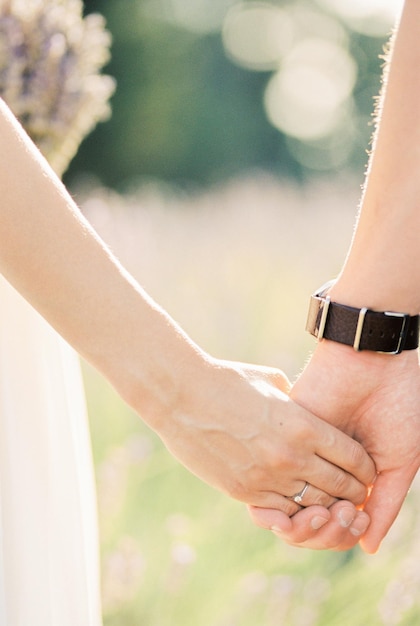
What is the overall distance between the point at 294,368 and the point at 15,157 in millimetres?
1542

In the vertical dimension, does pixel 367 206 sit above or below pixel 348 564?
above

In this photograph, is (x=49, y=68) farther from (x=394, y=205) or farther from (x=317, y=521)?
(x=317, y=521)

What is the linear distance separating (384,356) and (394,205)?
29 centimetres

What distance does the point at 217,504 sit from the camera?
2.24 m

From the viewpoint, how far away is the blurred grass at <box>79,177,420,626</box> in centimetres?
200

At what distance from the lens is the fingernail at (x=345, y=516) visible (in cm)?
155

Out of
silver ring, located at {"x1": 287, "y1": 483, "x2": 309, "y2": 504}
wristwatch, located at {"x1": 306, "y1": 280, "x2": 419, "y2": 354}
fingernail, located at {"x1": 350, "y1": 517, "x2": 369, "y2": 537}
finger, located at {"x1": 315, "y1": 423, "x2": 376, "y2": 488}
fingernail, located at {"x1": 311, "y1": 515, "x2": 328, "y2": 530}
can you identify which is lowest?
fingernail, located at {"x1": 350, "y1": 517, "x2": 369, "y2": 537}

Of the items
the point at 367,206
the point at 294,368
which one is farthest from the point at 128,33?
the point at 367,206

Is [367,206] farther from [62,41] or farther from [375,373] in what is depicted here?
[62,41]

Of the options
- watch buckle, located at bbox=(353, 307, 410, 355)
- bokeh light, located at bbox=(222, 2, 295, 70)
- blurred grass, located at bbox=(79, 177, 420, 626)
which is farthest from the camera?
bokeh light, located at bbox=(222, 2, 295, 70)

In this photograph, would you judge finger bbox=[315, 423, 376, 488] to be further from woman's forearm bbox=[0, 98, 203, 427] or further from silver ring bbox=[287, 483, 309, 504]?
woman's forearm bbox=[0, 98, 203, 427]

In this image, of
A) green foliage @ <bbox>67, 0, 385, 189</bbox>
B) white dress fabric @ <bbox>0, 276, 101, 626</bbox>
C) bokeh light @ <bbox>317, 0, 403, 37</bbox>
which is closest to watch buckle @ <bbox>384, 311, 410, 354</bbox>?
white dress fabric @ <bbox>0, 276, 101, 626</bbox>

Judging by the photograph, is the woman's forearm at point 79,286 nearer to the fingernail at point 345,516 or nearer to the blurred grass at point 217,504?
the fingernail at point 345,516

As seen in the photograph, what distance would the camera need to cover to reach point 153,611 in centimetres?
201
